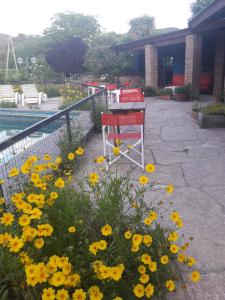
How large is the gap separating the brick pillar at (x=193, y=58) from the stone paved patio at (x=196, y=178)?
3.65 m

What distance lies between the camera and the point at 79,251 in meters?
1.82

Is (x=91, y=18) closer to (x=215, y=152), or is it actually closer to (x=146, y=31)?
(x=146, y=31)

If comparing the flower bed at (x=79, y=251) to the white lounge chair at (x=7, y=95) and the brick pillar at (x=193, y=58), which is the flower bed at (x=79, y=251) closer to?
the brick pillar at (x=193, y=58)

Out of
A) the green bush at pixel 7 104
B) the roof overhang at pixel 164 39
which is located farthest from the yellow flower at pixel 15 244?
the green bush at pixel 7 104

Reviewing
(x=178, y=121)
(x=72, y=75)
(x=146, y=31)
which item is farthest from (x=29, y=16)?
(x=178, y=121)

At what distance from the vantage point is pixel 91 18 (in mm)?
36781

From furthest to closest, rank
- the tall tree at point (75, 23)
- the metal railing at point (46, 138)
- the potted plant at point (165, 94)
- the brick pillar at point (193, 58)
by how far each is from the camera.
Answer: the tall tree at point (75, 23) < the potted plant at point (165, 94) < the brick pillar at point (193, 58) < the metal railing at point (46, 138)

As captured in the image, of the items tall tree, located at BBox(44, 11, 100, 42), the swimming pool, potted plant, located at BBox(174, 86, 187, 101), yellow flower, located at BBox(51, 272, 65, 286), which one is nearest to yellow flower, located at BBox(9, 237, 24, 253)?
yellow flower, located at BBox(51, 272, 65, 286)

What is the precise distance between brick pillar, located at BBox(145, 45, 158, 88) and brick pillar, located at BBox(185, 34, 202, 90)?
207 centimetres

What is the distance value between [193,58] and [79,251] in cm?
940

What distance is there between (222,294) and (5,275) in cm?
140

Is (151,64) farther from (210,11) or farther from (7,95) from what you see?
(7,95)

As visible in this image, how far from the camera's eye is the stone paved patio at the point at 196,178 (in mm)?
2059

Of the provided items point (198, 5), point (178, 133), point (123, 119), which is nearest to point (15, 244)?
point (123, 119)
